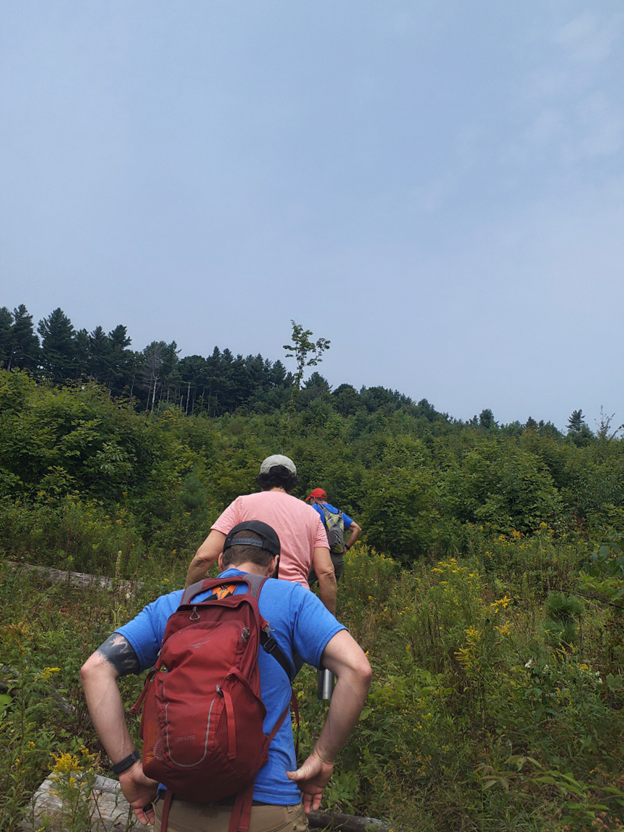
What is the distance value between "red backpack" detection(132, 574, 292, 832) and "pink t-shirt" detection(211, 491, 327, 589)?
4.88 feet

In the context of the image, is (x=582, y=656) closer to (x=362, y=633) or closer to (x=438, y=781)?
(x=438, y=781)

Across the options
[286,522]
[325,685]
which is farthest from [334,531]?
[325,685]

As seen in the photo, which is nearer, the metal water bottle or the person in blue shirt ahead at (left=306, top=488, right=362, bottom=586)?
the metal water bottle

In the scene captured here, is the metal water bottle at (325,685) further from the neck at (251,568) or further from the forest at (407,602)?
the forest at (407,602)

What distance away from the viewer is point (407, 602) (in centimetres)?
555

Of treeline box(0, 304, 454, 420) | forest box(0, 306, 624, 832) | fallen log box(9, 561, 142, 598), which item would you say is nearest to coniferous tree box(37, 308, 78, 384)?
treeline box(0, 304, 454, 420)

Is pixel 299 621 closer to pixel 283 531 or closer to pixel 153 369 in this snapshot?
pixel 283 531

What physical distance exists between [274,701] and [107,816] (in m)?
1.69

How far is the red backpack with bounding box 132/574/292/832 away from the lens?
128 cm

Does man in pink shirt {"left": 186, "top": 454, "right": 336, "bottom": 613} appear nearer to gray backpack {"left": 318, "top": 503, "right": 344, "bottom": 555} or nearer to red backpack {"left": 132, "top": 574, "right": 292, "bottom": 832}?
red backpack {"left": 132, "top": 574, "right": 292, "bottom": 832}

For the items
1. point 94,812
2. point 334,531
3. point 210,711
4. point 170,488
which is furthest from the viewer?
point 170,488

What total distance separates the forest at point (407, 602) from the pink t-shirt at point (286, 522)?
1000 millimetres

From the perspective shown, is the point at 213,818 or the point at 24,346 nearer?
the point at 213,818

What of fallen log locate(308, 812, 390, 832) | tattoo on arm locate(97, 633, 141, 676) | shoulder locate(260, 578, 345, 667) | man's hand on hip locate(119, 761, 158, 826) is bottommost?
fallen log locate(308, 812, 390, 832)
